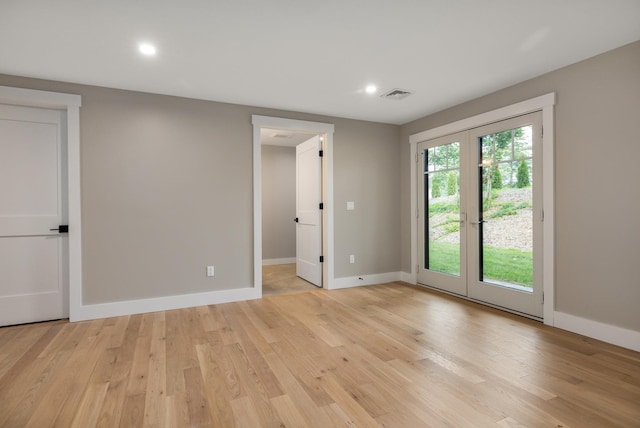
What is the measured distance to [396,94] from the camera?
12.3 feet

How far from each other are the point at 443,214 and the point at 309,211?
196cm

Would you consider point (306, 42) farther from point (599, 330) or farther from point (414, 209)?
point (599, 330)

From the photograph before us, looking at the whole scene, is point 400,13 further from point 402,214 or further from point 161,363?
point 402,214

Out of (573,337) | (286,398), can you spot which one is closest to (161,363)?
(286,398)

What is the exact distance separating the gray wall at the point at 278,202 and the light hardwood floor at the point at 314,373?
3.37 meters

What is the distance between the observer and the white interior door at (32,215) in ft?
10.5

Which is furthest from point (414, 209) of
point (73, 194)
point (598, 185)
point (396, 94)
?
point (73, 194)

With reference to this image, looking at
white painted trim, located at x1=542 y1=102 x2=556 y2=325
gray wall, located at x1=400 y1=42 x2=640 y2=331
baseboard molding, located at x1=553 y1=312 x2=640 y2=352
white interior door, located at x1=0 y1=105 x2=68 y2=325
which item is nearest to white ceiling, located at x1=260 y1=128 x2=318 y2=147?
white interior door, located at x1=0 y1=105 x2=68 y2=325

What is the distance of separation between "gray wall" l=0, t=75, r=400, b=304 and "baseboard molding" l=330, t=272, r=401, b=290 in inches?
50.6

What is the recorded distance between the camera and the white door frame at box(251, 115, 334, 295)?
13.6 ft

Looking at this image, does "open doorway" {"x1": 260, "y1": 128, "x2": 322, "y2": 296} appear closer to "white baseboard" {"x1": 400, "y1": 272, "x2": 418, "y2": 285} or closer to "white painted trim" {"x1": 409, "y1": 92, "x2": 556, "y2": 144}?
"white baseboard" {"x1": 400, "y1": 272, "x2": 418, "y2": 285}

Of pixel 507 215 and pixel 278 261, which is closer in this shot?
pixel 507 215

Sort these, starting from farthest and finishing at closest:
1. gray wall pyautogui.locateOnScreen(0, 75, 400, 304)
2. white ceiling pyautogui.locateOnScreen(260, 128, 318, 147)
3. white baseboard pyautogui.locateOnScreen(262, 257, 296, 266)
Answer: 1. white baseboard pyautogui.locateOnScreen(262, 257, 296, 266)
2. white ceiling pyautogui.locateOnScreen(260, 128, 318, 147)
3. gray wall pyautogui.locateOnScreen(0, 75, 400, 304)

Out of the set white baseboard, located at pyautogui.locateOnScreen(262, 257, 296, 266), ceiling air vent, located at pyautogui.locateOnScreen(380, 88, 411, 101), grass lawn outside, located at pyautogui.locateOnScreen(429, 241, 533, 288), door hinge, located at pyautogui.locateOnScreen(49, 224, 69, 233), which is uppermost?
ceiling air vent, located at pyautogui.locateOnScreen(380, 88, 411, 101)
